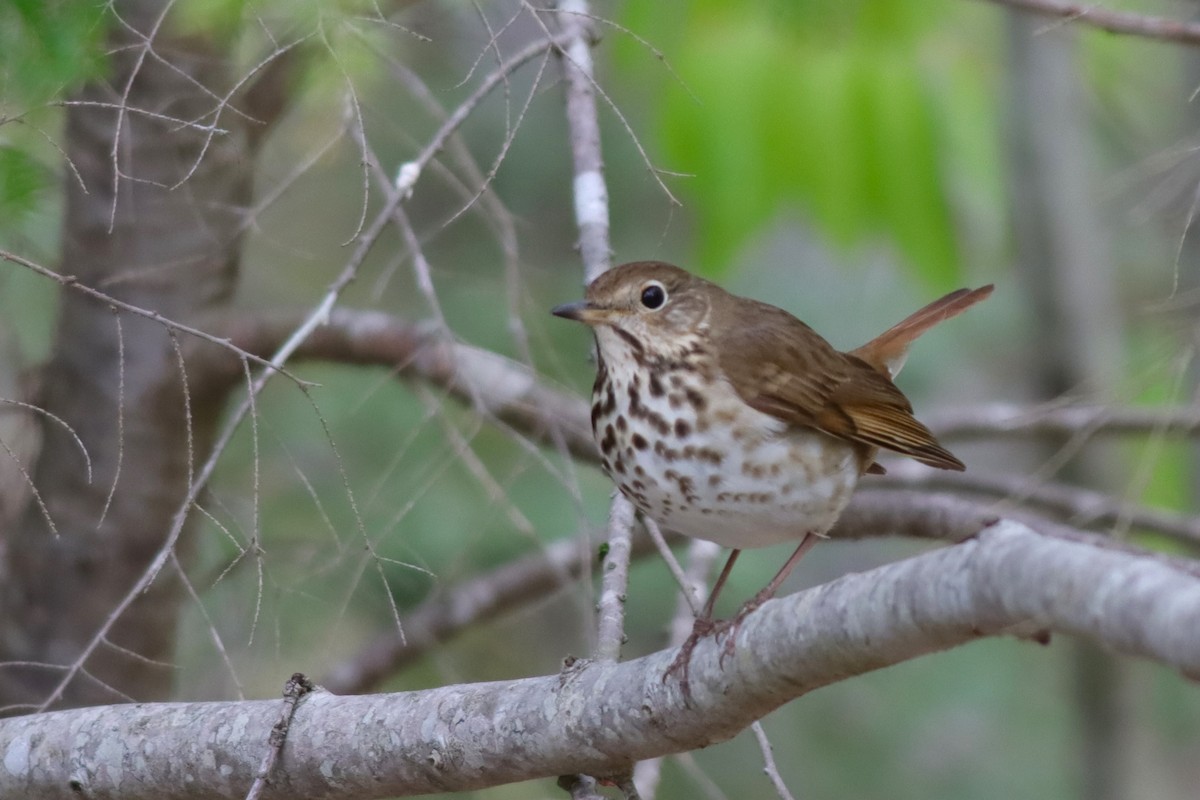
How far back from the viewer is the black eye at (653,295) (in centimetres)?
363

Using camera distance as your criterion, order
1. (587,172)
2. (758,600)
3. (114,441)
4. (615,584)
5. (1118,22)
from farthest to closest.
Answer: (114,441) < (587,172) < (1118,22) < (758,600) < (615,584)

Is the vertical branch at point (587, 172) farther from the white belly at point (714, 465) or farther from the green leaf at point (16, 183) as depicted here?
the green leaf at point (16, 183)

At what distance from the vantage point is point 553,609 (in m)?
7.65

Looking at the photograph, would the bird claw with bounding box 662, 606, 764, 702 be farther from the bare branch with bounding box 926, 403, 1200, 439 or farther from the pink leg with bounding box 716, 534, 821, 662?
the bare branch with bounding box 926, 403, 1200, 439

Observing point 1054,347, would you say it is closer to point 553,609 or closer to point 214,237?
point 553,609

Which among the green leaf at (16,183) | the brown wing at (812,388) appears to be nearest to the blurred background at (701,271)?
the green leaf at (16,183)

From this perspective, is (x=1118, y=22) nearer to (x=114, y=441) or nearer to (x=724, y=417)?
(x=724, y=417)

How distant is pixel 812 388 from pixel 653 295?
482 millimetres

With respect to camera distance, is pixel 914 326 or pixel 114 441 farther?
pixel 114 441

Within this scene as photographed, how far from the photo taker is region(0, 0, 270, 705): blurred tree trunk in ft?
14.6

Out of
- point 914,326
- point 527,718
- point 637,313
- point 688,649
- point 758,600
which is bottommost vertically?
point 527,718

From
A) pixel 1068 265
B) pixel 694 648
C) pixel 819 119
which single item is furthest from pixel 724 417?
pixel 1068 265

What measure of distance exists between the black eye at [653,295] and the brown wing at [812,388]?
0.19 metres

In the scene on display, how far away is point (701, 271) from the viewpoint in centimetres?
505
